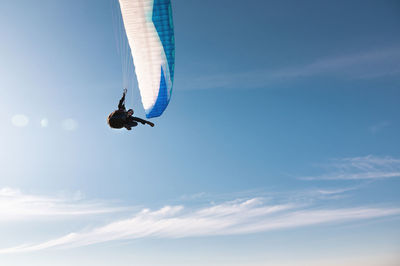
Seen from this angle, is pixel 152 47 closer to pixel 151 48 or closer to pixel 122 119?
pixel 151 48

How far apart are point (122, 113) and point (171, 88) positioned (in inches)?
138

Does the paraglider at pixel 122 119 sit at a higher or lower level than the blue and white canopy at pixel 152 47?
lower

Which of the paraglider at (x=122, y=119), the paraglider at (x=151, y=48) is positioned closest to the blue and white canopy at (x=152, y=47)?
the paraglider at (x=151, y=48)

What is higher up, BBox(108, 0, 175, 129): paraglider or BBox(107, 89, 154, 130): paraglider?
BBox(108, 0, 175, 129): paraglider

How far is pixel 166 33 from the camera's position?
17.0 meters

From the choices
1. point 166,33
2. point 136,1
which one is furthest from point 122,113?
point 136,1

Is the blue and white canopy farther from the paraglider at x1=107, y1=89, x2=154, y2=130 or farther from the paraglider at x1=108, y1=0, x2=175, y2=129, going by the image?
the paraglider at x1=107, y1=89, x2=154, y2=130

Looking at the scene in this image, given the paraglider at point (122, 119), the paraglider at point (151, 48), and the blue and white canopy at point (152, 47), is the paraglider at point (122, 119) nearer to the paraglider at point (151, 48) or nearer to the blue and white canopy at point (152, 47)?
the paraglider at point (151, 48)

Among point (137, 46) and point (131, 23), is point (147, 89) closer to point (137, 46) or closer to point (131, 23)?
point (137, 46)

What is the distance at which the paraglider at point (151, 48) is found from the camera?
54.4 ft

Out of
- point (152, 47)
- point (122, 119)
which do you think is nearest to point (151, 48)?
point (152, 47)

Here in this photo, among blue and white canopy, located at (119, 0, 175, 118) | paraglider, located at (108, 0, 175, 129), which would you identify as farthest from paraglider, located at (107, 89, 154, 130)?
blue and white canopy, located at (119, 0, 175, 118)

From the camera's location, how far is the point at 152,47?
17.9 meters

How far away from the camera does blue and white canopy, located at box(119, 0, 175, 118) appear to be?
16.7m
